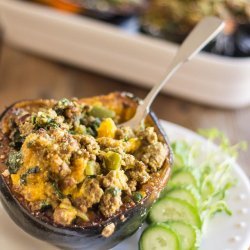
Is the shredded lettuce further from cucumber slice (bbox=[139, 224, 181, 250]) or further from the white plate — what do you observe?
cucumber slice (bbox=[139, 224, 181, 250])

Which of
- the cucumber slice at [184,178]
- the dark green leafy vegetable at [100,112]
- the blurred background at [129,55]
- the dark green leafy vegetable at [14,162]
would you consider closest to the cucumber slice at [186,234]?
the cucumber slice at [184,178]

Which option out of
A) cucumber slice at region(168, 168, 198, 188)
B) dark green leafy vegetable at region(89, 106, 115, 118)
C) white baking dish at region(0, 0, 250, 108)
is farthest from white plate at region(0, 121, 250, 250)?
white baking dish at region(0, 0, 250, 108)

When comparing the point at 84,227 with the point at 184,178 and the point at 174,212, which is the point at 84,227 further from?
the point at 184,178

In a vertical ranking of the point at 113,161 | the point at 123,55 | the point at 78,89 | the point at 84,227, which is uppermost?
the point at 113,161

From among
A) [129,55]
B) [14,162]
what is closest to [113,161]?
[14,162]

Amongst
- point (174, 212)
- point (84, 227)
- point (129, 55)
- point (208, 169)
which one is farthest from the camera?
point (129, 55)

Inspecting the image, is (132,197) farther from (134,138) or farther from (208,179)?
(208,179)

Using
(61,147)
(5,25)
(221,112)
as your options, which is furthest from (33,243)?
(5,25)
